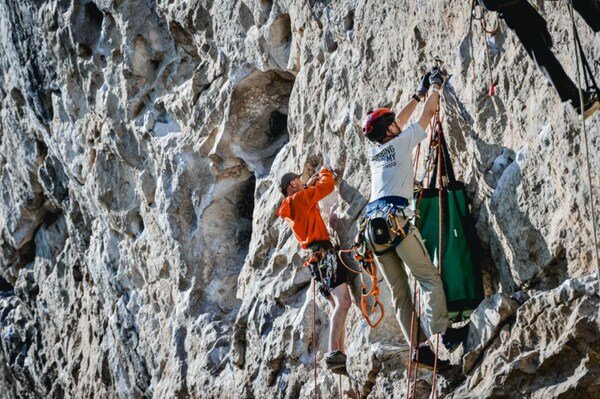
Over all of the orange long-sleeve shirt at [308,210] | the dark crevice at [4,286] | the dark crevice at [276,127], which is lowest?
the orange long-sleeve shirt at [308,210]

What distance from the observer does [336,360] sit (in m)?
7.95

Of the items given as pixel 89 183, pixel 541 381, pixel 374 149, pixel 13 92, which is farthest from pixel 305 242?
pixel 13 92

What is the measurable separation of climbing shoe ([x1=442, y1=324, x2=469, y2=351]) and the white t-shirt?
985mm

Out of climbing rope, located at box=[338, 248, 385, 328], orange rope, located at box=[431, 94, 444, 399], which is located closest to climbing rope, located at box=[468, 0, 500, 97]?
orange rope, located at box=[431, 94, 444, 399]

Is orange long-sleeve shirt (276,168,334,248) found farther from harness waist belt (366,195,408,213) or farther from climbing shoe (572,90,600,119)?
climbing shoe (572,90,600,119)

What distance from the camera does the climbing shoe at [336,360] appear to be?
7.95 meters

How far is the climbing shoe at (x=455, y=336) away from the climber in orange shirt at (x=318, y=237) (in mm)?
1193

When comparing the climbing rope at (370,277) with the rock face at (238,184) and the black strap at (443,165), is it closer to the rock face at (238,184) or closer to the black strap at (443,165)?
the rock face at (238,184)

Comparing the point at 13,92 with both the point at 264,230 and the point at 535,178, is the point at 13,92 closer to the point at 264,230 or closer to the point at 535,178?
the point at 264,230

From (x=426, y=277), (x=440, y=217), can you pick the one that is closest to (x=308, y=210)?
(x=440, y=217)

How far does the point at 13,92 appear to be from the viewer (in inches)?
590

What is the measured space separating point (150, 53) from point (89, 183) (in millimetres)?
2341

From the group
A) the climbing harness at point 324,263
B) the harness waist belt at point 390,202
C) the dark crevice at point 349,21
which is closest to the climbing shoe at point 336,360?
the climbing harness at point 324,263

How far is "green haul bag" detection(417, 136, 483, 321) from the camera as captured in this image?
695 cm
